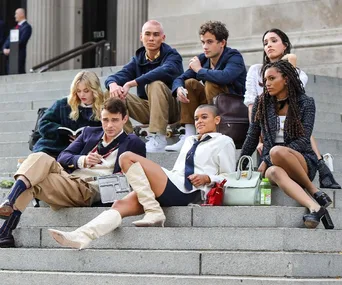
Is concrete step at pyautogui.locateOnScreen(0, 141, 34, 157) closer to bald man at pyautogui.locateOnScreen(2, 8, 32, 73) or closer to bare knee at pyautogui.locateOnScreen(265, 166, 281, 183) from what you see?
bare knee at pyautogui.locateOnScreen(265, 166, 281, 183)

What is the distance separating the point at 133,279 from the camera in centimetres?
1041

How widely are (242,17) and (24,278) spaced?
1118 cm

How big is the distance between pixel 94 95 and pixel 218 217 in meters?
2.53

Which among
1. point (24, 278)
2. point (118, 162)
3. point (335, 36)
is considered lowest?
point (24, 278)

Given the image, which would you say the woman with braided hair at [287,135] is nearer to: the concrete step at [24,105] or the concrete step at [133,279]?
the concrete step at [133,279]

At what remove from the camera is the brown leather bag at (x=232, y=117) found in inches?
496

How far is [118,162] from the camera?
11852 mm

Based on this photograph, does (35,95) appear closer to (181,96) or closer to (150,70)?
(150,70)

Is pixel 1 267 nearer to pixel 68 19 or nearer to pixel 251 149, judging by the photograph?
pixel 251 149

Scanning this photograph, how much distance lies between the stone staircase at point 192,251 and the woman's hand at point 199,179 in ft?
0.70

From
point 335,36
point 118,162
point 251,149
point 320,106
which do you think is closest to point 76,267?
point 118,162

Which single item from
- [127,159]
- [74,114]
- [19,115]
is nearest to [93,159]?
[127,159]

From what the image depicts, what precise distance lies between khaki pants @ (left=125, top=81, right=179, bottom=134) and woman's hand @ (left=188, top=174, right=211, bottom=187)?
6.48 feet

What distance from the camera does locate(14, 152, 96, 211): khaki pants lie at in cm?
1154
